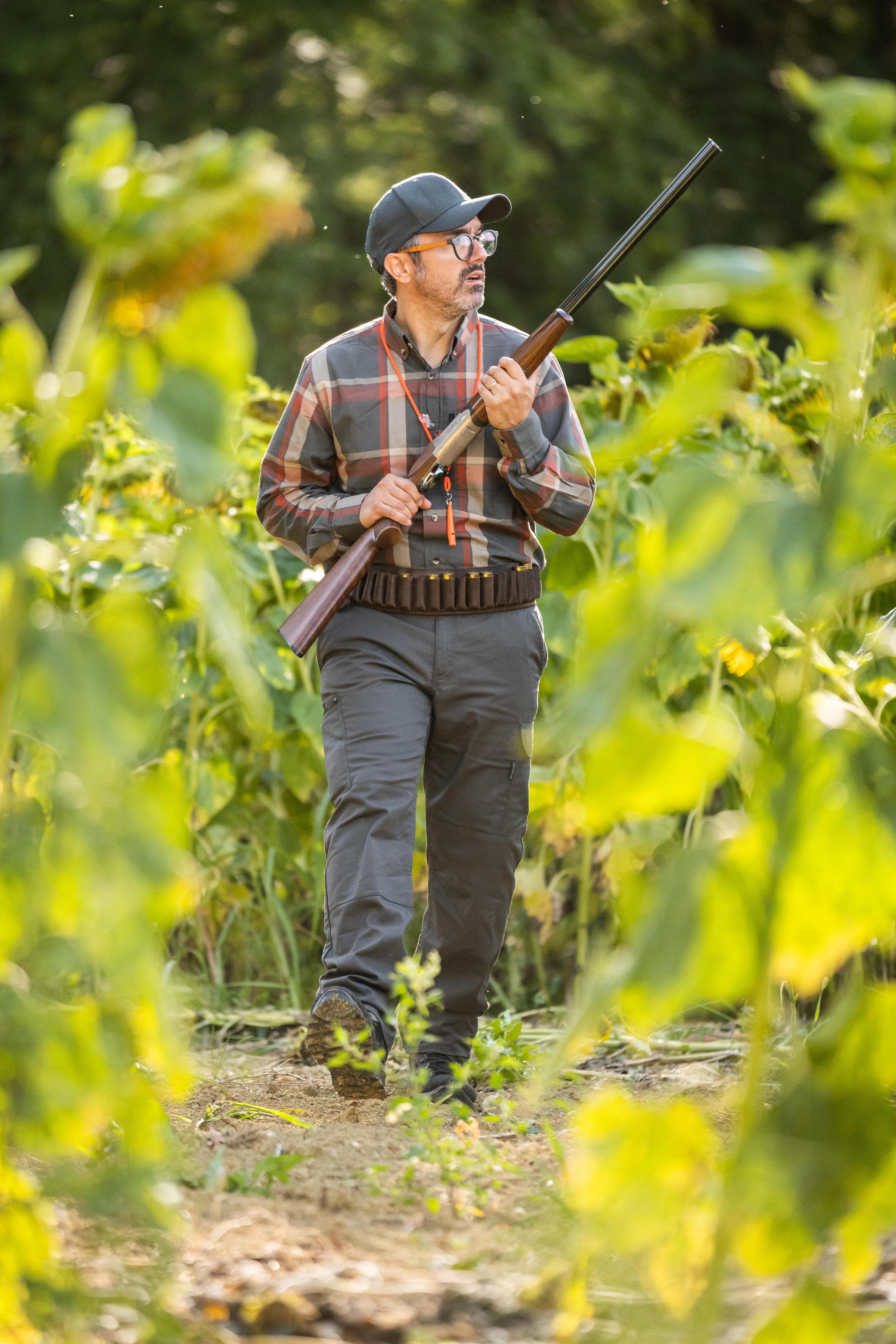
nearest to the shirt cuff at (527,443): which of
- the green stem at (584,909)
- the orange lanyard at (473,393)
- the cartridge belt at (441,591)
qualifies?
the orange lanyard at (473,393)

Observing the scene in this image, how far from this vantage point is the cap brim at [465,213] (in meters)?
3.22

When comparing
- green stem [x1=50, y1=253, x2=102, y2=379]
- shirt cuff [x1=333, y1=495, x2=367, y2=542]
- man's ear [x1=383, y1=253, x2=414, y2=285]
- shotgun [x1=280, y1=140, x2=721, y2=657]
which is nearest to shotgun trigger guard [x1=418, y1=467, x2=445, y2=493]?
shotgun [x1=280, y1=140, x2=721, y2=657]

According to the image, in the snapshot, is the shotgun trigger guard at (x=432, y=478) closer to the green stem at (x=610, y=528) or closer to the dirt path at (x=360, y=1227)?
the green stem at (x=610, y=528)

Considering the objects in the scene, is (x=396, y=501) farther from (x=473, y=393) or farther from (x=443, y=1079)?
(x=443, y=1079)

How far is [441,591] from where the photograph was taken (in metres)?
3.10

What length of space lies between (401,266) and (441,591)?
749 mm

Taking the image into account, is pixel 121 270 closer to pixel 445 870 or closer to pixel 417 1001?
pixel 417 1001

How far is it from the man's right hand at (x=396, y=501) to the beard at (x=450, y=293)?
1.39 ft

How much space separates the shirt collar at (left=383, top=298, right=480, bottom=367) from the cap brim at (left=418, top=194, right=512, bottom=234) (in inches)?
7.2

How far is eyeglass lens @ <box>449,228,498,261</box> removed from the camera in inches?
127

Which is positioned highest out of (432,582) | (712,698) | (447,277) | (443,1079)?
(447,277)

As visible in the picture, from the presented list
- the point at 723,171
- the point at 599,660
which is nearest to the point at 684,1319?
the point at 599,660

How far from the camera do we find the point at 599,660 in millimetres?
1165

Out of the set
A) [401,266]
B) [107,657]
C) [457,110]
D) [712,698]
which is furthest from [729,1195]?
[457,110]
